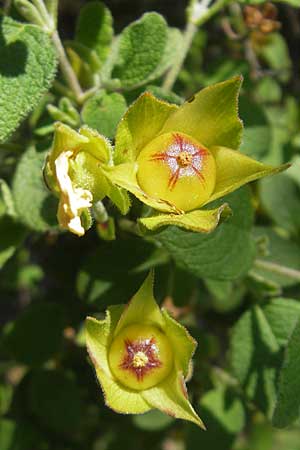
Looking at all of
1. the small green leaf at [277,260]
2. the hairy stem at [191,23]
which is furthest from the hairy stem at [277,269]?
the hairy stem at [191,23]

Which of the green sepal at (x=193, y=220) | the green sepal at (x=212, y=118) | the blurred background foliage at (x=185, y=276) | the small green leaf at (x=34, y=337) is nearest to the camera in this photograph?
the green sepal at (x=193, y=220)

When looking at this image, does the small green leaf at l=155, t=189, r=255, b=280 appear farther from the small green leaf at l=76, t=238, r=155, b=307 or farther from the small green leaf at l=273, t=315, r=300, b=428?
the small green leaf at l=273, t=315, r=300, b=428

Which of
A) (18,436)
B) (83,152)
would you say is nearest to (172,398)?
(83,152)

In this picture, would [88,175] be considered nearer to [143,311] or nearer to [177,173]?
[177,173]

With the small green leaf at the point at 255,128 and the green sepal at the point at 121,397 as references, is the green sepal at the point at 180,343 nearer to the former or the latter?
the green sepal at the point at 121,397

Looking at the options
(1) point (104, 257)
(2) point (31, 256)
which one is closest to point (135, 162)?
(1) point (104, 257)

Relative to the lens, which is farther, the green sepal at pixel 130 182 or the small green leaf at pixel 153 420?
the small green leaf at pixel 153 420

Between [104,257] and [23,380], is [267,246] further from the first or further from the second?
[23,380]
